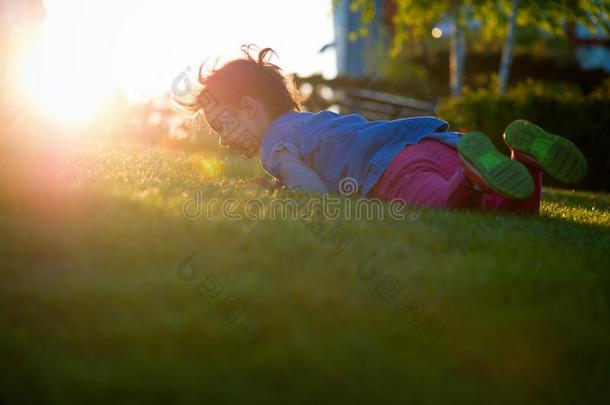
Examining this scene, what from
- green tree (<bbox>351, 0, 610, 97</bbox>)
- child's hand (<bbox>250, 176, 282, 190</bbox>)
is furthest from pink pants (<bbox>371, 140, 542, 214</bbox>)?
green tree (<bbox>351, 0, 610, 97</bbox>)

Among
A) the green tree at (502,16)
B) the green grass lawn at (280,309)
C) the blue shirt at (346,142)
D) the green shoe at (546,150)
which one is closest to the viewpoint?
the green grass lawn at (280,309)

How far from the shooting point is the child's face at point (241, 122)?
4.59m

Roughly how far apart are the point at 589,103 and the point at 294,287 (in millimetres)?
9423

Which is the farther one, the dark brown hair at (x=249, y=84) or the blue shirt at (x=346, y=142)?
the dark brown hair at (x=249, y=84)

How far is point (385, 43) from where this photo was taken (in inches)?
1341

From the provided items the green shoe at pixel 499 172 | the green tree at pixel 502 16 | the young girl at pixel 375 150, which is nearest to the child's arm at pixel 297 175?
the young girl at pixel 375 150

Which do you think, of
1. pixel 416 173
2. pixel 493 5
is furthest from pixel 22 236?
pixel 493 5

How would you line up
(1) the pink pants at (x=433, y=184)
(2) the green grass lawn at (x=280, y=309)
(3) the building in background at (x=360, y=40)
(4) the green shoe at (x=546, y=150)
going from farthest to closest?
1. (3) the building in background at (x=360, y=40)
2. (1) the pink pants at (x=433, y=184)
3. (4) the green shoe at (x=546, y=150)
4. (2) the green grass lawn at (x=280, y=309)

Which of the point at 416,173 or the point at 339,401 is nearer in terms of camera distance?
the point at 339,401

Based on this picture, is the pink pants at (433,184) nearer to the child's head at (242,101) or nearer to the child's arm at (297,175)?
the child's arm at (297,175)

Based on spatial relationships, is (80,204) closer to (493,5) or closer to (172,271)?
(172,271)

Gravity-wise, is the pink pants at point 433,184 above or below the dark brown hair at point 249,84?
below

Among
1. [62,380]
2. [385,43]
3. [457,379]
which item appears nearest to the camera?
[62,380]

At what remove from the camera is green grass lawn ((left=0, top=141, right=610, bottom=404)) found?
166cm
